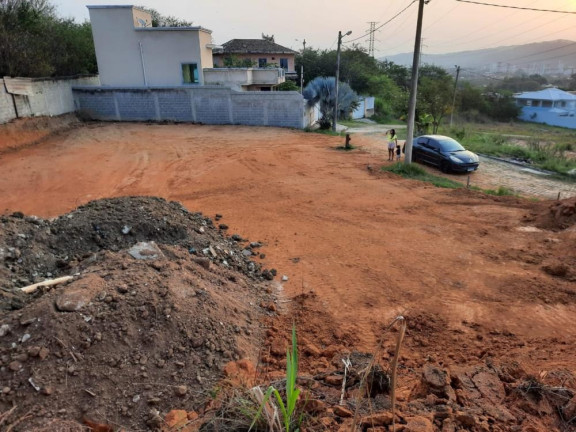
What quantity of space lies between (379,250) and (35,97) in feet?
74.8

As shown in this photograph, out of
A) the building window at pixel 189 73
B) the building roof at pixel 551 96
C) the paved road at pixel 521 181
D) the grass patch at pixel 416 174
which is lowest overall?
the paved road at pixel 521 181

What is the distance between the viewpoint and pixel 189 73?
95.8 ft

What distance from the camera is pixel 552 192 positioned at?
49.0ft

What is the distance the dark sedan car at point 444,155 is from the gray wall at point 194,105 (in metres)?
10.4

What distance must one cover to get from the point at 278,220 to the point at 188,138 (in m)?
14.0

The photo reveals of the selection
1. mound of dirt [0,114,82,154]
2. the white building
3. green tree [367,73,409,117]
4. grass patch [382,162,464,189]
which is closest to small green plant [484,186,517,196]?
grass patch [382,162,464,189]

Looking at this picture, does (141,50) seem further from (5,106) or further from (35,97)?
(5,106)

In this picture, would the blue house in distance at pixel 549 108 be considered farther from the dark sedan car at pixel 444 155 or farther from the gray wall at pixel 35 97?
the gray wall at pixel 35 97

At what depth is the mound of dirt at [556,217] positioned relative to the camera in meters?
10.1

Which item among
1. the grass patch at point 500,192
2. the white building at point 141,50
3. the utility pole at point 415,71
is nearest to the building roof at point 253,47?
the white building at point 141,50

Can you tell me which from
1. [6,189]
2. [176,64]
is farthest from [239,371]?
[176,64]

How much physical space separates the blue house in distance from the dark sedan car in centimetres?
4426

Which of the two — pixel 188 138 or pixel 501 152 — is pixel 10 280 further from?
pixel 501 152

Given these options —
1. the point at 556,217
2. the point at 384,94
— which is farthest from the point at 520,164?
the point at 384,94
